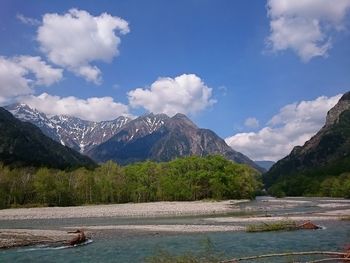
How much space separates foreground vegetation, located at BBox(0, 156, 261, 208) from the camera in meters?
138

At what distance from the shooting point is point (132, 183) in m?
165

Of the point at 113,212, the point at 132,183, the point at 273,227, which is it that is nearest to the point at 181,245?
the point at 273,227

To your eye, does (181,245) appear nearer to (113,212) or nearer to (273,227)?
(273,227)

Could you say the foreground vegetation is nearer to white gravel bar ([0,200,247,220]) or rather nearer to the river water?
white gravel bar ([0,200,247,220])

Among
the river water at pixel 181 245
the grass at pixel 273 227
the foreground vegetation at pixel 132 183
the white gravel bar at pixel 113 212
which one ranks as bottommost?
the river water at pixel 181 245

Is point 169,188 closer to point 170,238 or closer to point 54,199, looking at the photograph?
point 54,199

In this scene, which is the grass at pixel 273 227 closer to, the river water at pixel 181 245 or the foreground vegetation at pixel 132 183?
the river water at pixel 181 245

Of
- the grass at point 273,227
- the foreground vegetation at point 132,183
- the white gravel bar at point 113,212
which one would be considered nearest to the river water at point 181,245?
the grass at point 273,227

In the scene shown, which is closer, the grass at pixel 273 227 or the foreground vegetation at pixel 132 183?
the grass at pixel 273 227

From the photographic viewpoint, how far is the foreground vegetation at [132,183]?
13800 centimetres

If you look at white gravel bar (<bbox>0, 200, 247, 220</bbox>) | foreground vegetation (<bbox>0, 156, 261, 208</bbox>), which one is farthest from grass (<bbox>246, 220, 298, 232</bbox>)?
foreground vegetation (<bbox>0, 156, 261, 208</bbox>)

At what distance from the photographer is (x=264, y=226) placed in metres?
53.3

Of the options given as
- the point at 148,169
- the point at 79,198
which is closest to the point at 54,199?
the point at 79,198

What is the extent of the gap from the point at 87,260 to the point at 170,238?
14355 millimetres
